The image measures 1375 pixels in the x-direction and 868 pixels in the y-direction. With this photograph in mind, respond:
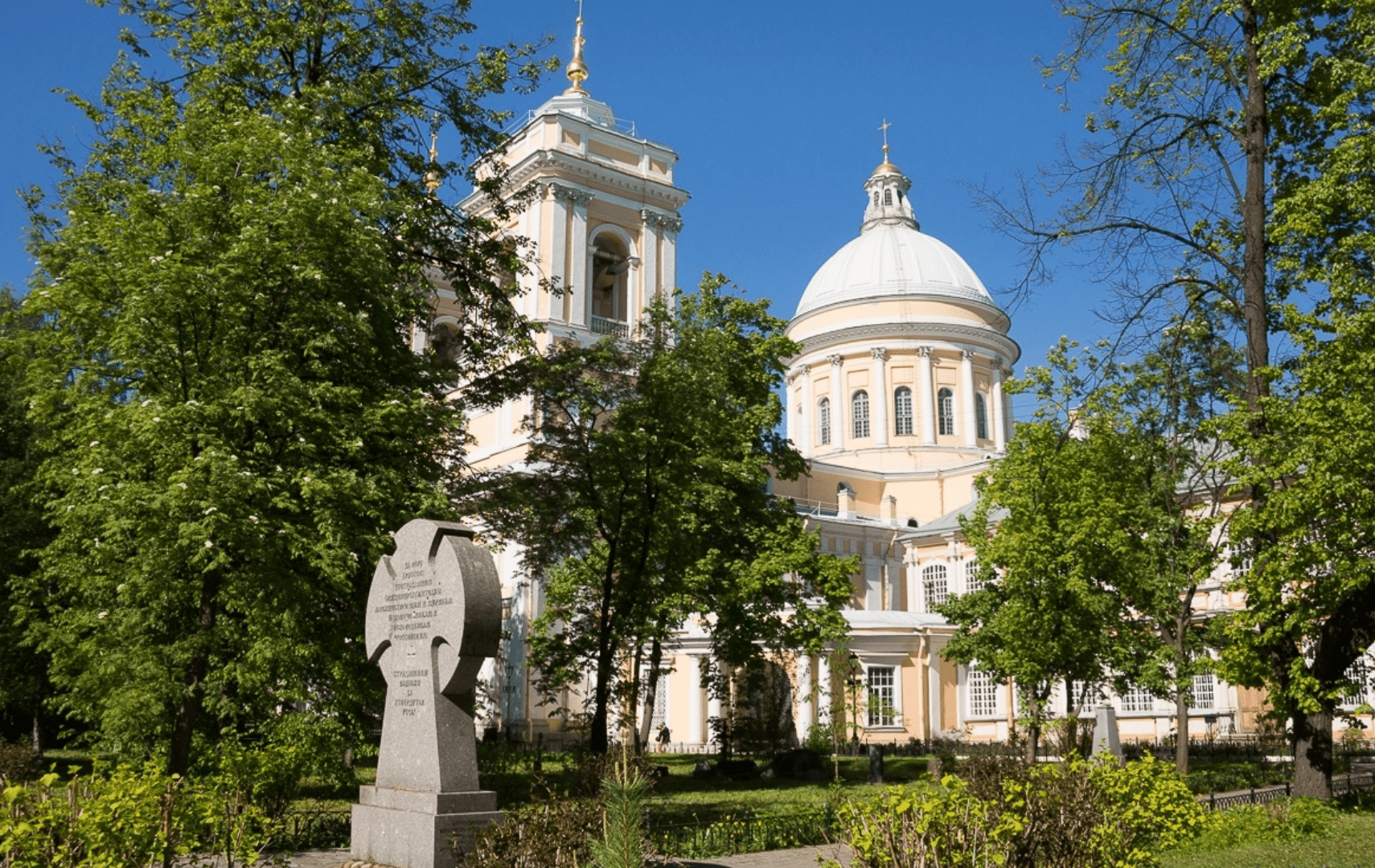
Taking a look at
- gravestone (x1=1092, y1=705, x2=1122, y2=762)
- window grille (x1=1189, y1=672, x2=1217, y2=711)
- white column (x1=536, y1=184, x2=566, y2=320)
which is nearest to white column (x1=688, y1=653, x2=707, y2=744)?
white column (x1=536, y1=184, x2=566, y2=320)

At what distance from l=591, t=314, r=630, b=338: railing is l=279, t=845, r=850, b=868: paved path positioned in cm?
2450

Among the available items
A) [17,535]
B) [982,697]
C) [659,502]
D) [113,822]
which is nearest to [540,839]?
[113,822]

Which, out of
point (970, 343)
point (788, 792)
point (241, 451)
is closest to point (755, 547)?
point (788, 792)

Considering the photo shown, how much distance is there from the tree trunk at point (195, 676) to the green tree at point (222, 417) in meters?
0.03

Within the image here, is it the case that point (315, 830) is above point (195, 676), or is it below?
below

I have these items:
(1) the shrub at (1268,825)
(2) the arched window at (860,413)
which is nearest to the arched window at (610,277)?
(1) the shrub at (1268,825)

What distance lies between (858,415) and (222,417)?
52401 millimetres

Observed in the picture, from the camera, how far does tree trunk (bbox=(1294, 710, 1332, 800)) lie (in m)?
15.8

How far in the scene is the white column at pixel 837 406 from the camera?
62688 millimetres

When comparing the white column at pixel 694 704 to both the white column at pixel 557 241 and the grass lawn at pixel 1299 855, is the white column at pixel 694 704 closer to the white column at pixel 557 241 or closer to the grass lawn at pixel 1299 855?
the white column at pixel 557 241

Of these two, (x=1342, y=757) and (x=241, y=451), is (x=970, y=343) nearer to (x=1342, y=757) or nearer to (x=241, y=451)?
(x=1342, y=757)

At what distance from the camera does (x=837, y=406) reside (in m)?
62.9

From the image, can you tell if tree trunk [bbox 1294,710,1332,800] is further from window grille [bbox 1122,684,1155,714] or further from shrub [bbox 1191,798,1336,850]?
window grille [bbox 1122,684,1155,714]

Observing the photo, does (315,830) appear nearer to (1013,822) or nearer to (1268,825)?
(1013,822)
